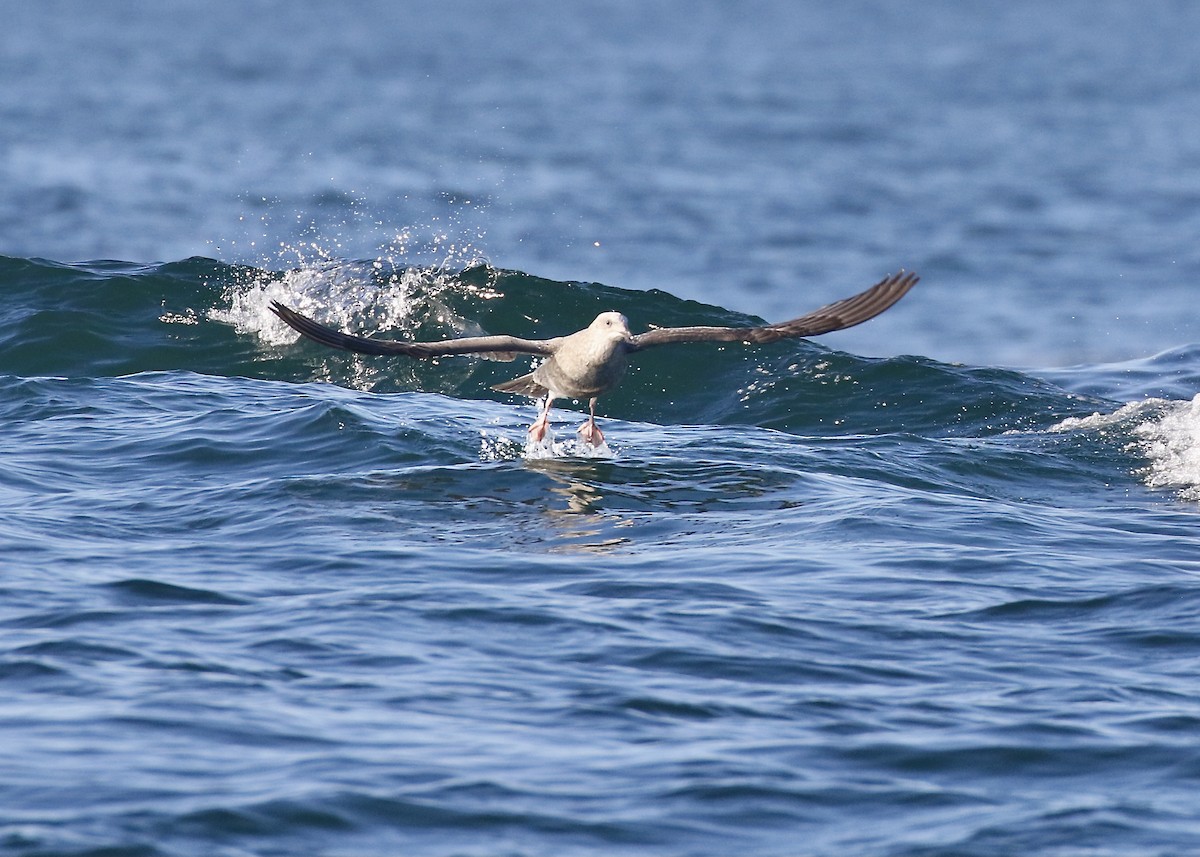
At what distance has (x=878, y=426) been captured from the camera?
16.9 m

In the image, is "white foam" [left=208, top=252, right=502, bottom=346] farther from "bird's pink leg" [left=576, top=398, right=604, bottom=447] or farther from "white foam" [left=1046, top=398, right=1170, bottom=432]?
"white foam" [left=1046, top=398, right=1170, bottom=432]

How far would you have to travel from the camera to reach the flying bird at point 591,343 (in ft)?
41.8

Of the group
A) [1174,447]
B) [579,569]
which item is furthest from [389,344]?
[1174,447]

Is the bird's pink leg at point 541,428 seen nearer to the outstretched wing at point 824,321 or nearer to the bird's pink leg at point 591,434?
the bird's pink leg at point 591,434

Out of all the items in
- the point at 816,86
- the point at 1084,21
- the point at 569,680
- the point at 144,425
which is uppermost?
the point at 1084,21

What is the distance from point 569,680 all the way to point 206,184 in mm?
34320

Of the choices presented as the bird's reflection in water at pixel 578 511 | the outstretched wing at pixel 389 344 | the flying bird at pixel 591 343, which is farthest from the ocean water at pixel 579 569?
the outstretched wing at pixel 389 344

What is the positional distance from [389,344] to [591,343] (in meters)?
1.73

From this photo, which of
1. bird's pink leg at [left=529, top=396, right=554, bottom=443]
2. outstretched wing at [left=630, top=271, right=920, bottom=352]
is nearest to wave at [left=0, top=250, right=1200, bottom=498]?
bird's pink leg at [left=529, top=396, right=554, bottom=443]

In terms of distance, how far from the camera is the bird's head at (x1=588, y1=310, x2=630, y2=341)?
1400 centimetres

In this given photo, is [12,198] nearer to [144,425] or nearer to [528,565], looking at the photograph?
[144,425]

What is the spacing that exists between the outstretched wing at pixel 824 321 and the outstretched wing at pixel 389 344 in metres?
1.20

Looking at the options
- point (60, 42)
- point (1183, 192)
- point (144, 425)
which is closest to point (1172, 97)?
point (1183, 192)

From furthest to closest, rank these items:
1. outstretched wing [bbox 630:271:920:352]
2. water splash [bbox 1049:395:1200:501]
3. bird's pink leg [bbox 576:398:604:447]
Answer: water splash [bbox 1049:395:1200:501] < bird's pink leg [bbox 576:398:604:447] < outstretched wing [bbox 630:271:920:352]
